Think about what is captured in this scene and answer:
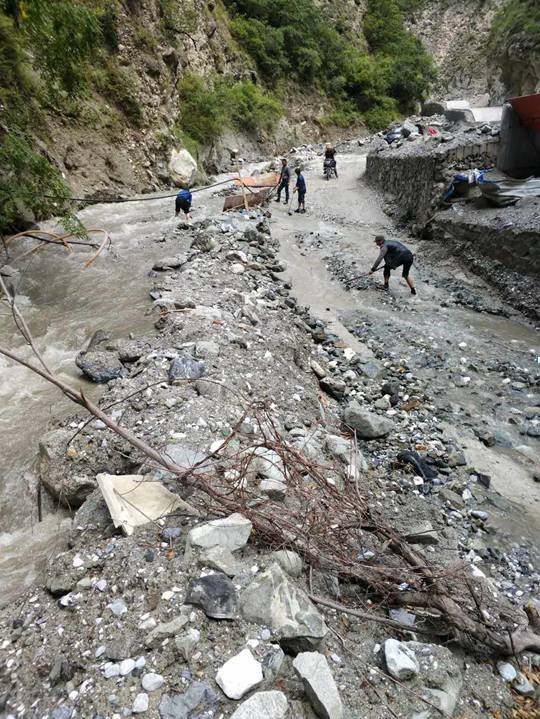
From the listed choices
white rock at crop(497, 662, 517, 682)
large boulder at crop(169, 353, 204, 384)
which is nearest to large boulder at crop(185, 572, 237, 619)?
A: white rock at crop(497, 662, 517, 682)

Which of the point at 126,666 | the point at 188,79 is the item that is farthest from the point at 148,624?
the point at 188,79

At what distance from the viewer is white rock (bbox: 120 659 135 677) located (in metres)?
1.75

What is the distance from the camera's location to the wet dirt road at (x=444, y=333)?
4.22m

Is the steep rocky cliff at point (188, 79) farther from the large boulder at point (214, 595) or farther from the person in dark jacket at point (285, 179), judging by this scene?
the large boulder at point (214, 595)

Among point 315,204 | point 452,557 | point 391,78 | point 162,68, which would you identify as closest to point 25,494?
point 452,557

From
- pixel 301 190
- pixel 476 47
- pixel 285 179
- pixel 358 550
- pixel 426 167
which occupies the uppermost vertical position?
pixel 476 47

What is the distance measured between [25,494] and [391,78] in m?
36.4

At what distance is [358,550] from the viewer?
2.57 metres

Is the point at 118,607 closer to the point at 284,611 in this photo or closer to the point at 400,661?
the point at 284,611

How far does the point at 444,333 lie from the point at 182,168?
11850 mm

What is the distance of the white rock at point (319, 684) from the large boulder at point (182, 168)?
15139mm

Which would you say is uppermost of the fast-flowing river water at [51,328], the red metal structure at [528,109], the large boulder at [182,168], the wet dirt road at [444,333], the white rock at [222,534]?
the red metal structure at [528,109]

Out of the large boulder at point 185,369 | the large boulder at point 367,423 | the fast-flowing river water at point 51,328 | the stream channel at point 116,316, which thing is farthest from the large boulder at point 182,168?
the large boulder at point 367,423

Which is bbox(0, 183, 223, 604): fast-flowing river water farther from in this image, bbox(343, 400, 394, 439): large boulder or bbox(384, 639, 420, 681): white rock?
bbox(343, 400, 394, 439): large boulder
